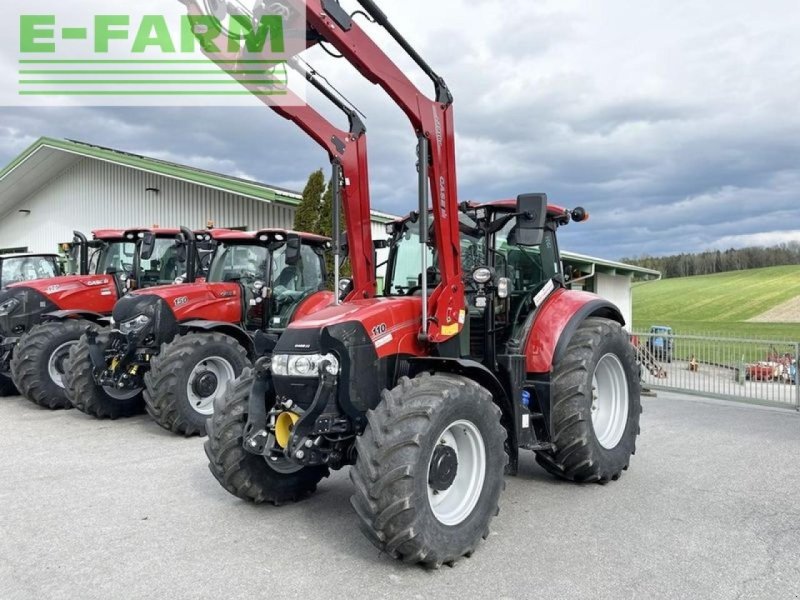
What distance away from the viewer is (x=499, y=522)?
4531 millimetres

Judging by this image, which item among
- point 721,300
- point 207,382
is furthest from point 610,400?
point 721,300

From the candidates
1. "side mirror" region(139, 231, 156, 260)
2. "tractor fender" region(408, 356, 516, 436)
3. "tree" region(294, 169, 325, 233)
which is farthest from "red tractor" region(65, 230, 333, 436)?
"tree" region(294, 169, 325, 233)

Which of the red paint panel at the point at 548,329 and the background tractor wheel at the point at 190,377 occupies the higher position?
the red paint panel at the point at 548,329

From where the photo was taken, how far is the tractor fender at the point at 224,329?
7.75 meters

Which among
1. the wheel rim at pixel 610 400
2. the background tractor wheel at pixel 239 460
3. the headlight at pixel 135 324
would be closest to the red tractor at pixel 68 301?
the headlight at pixel 135 324

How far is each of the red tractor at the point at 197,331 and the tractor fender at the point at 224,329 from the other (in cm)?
1

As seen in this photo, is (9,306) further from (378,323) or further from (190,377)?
(378,323)

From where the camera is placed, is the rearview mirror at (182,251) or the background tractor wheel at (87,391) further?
the rearview mirror at (182,251)

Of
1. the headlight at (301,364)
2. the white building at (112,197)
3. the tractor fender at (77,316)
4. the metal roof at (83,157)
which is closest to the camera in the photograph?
the headlight at (301,364)

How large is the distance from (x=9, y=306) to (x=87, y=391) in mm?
2689

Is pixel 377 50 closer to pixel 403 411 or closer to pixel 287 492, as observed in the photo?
pixel 403 411

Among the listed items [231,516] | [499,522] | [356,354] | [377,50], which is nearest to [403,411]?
[356,354]

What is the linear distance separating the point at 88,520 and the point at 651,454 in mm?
5172

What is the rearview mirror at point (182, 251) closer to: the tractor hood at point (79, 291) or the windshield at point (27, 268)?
the tractor hood at point (79, 291)
